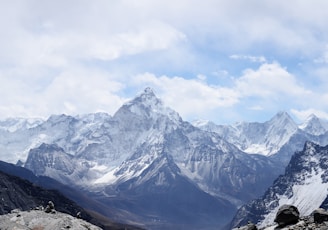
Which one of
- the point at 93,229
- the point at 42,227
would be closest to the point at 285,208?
the point at 93,229

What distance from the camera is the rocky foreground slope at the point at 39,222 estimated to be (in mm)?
46875

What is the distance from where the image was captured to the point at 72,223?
48.2 meters

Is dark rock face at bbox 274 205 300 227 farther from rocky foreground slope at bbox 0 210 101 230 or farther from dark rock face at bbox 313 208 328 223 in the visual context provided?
rocky foreground slope at bbox 0 210 101 230

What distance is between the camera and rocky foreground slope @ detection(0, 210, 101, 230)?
46875mm

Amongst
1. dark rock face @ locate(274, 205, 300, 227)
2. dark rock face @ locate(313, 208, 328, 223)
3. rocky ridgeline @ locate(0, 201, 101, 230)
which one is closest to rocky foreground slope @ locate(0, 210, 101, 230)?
rocky ridgeline @ locate(0, 201, 101, 230)

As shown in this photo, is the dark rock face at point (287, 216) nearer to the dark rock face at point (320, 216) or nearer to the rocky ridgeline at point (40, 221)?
the dark rock face at point (320, 216)

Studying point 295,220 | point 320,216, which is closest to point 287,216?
point 295,220

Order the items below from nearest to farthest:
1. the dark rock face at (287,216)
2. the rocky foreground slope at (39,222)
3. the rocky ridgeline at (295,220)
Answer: the rocky ridgeline at (295,220)
the dark rock face at (287,216)
the rocky foreground slope at (39,222)

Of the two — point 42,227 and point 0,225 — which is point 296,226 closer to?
point 42,227

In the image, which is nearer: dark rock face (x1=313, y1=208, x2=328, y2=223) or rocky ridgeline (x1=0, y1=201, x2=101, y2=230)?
dark rock face (x1=313, y1=208, x2=328, y2=223)

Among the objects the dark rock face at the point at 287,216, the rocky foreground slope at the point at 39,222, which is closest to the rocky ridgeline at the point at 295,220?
the dark rock face at the point at 287,216

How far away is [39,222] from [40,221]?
18 cm

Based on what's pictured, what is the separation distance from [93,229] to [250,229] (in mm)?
15577

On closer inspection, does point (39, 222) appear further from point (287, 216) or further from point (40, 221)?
point (287, 216)
